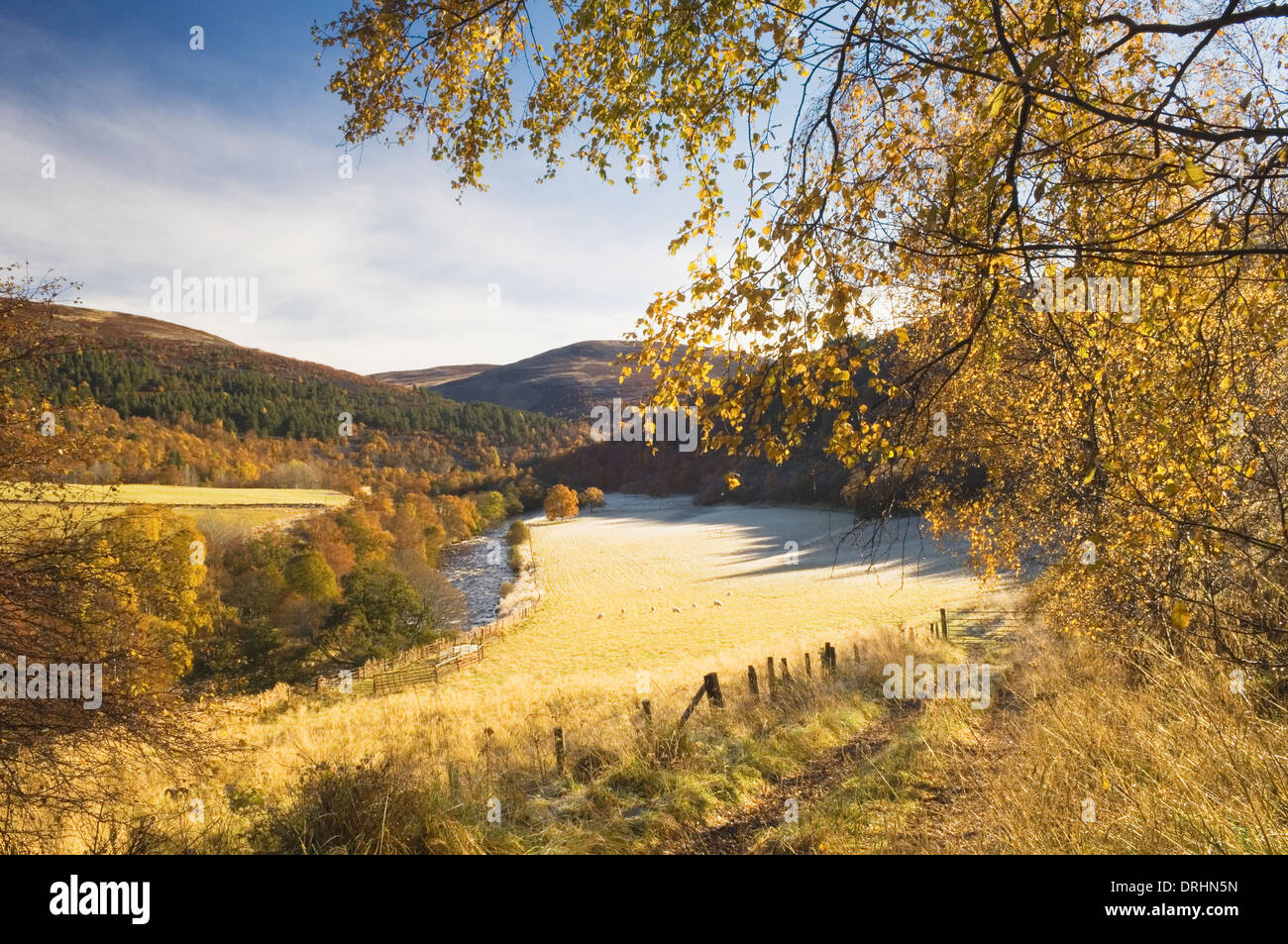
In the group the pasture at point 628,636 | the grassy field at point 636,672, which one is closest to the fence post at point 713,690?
the grassy field at point 636,672

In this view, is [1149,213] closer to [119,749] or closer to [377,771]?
[377,771]

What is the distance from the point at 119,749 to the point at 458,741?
5688 mm

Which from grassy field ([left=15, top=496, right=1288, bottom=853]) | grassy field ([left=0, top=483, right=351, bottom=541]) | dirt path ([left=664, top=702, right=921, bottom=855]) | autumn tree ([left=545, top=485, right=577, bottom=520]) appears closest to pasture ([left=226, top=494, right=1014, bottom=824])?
grassy field ([left=15, top=496, right=1288, bottom=853])

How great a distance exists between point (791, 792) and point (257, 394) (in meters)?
144

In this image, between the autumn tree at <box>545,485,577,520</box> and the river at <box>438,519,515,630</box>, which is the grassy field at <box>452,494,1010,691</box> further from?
the autumn tree at <box>545,485,577,520</box>

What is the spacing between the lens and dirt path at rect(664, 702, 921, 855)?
17.9 feet

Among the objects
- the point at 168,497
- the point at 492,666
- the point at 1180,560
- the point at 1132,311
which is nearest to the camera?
the point at 1132,311

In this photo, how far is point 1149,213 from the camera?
3658 millimetres

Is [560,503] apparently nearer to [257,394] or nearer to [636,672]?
[257,394]

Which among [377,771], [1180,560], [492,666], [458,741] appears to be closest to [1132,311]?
[1180,560]

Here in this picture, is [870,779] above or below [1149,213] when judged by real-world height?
below

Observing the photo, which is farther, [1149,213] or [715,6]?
[1149,213]

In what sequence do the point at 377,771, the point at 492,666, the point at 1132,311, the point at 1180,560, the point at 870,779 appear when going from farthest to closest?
1. the point at 492,666
2. the point at 870,779
3. the point at 1180,560
4. the point at 377,771
5. the point at 1132,311
